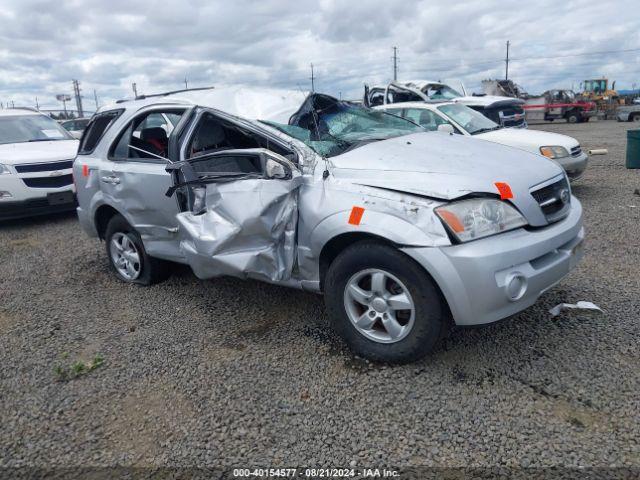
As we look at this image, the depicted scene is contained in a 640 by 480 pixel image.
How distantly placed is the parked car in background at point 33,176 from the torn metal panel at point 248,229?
5379 millimetres

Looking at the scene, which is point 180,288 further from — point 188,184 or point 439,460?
point 439,460

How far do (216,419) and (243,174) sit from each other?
5.24 ft

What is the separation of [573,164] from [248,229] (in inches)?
243

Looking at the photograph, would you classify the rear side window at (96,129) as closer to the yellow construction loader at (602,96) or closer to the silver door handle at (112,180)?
the silver door handle at (112,180)

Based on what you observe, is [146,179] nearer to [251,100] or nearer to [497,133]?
[251,100]

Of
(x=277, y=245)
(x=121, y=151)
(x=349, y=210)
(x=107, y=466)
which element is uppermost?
(x=121, y=151)

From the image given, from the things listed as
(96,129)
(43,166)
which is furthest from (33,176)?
(96,129)

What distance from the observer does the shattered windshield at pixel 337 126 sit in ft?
12.0

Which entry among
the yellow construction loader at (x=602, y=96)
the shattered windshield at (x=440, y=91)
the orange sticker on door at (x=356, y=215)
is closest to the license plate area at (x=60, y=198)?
the orange sticker on door at (x=356, y=215)

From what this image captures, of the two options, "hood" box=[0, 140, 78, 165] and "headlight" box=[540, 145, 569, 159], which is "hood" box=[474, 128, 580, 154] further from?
"hood" box=[0, 140, 78, 165]

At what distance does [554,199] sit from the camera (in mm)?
3264

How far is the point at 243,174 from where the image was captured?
353 cm

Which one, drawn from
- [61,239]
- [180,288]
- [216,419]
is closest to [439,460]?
[216,419]

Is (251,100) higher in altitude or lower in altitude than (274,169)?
higher
